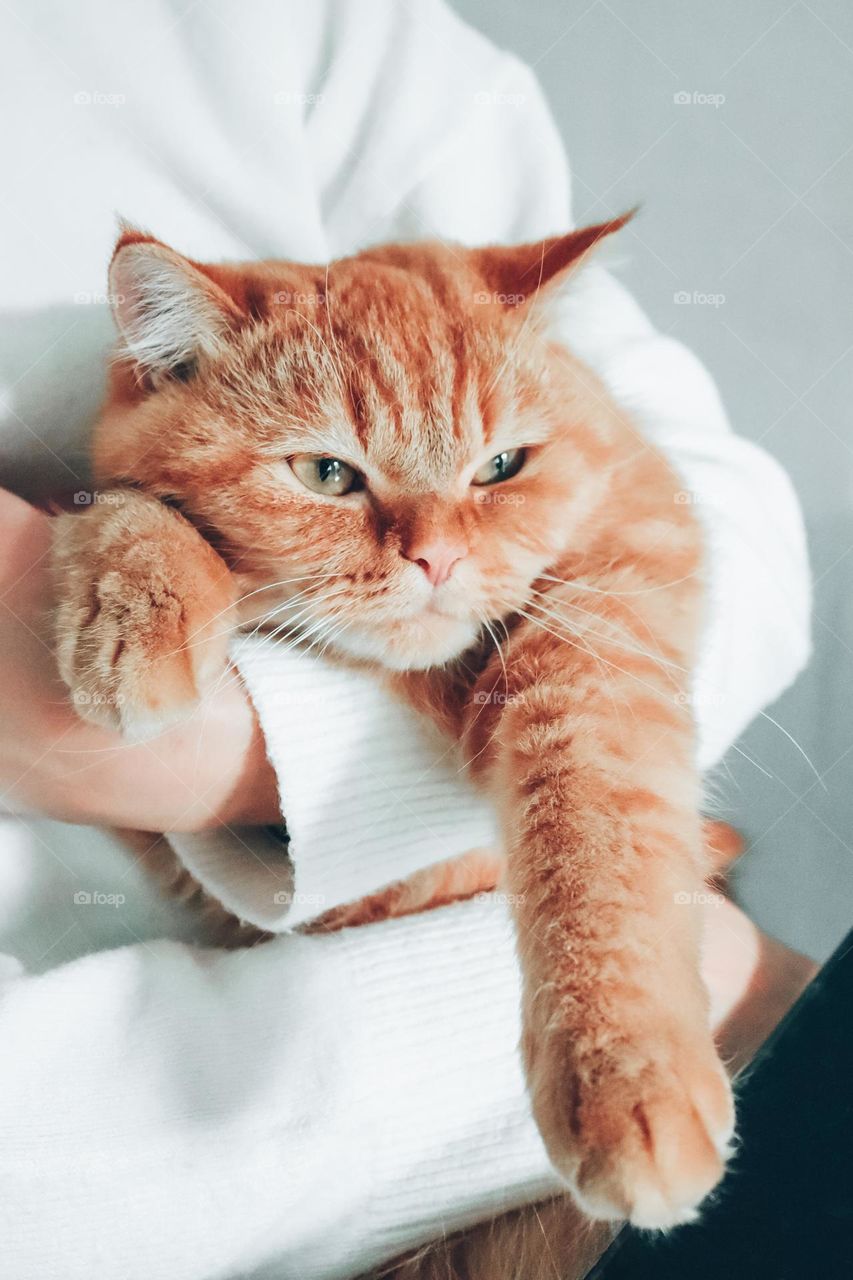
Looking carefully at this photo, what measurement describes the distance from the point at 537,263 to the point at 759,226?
80 centimetres

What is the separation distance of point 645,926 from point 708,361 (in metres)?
1.30

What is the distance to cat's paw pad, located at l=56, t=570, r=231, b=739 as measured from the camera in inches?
26.3

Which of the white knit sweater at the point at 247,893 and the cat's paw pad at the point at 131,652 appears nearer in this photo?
the cat's paw pad at the point at 131,652

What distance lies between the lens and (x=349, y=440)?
2.74 feet

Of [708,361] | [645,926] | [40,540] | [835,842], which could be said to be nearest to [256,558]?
[40,540]

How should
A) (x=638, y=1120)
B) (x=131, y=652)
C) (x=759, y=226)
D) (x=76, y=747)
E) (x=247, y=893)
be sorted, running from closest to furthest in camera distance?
1. (x=638, y=1120)
2. (x=131, y=652)
3. (x=76, y=747)
4. (x=247, y=893)
5. (x=759, y=226)

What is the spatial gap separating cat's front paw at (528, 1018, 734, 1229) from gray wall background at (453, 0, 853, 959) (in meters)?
0.77

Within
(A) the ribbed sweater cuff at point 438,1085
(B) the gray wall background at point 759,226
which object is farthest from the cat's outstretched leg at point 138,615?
(B) the gray wall background at point 759,226

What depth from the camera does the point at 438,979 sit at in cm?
92

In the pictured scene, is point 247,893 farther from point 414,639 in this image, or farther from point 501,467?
point 501,467

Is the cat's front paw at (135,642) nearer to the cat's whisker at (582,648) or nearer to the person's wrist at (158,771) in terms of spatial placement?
the person's wrist at (158,771)

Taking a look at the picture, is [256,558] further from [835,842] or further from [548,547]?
[835,842]

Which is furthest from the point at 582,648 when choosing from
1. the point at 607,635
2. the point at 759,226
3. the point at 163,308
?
the point at 759,226

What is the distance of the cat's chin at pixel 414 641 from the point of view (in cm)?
85
